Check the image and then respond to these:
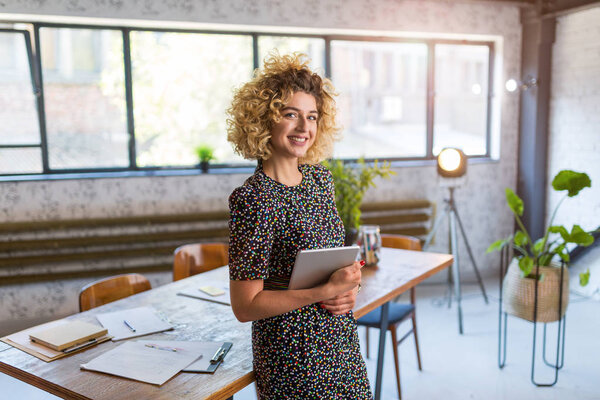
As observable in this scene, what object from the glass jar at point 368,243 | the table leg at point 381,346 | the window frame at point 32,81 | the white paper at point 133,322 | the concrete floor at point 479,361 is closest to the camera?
the white paper at point 133,322

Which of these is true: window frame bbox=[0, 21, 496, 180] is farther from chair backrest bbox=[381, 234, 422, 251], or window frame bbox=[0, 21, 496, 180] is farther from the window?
chair backrest bbox=[381, 234, 422, 251]

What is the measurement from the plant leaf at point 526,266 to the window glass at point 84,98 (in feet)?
10.1

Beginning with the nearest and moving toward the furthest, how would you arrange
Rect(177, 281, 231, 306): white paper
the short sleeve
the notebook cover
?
the short sleeve
the notebook cover
Rect(177, 281, 231, 306): white paper

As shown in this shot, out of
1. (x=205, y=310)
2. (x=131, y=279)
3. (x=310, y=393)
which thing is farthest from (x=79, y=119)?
(x=310, y=393)

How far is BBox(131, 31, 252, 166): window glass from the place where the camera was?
427cm

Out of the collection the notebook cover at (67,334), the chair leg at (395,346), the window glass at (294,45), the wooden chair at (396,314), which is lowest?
the chair leg at (395,346)

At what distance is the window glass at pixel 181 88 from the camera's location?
4.27 metres

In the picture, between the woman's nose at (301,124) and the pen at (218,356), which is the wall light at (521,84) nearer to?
the woman's nose at (301,124)

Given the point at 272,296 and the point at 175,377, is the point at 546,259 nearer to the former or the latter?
the point at 272,296

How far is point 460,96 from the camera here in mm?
5102

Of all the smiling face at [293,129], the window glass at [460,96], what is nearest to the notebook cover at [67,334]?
the smiling face at [293,129]

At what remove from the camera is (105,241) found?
13.3 feet

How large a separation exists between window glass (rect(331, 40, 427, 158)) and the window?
248cm

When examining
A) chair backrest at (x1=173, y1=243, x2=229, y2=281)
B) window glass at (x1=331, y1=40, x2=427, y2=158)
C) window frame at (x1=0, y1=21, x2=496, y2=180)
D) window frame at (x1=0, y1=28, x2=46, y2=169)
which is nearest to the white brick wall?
window frame at (x1=0, y1=21, x2=496, y2=180)
